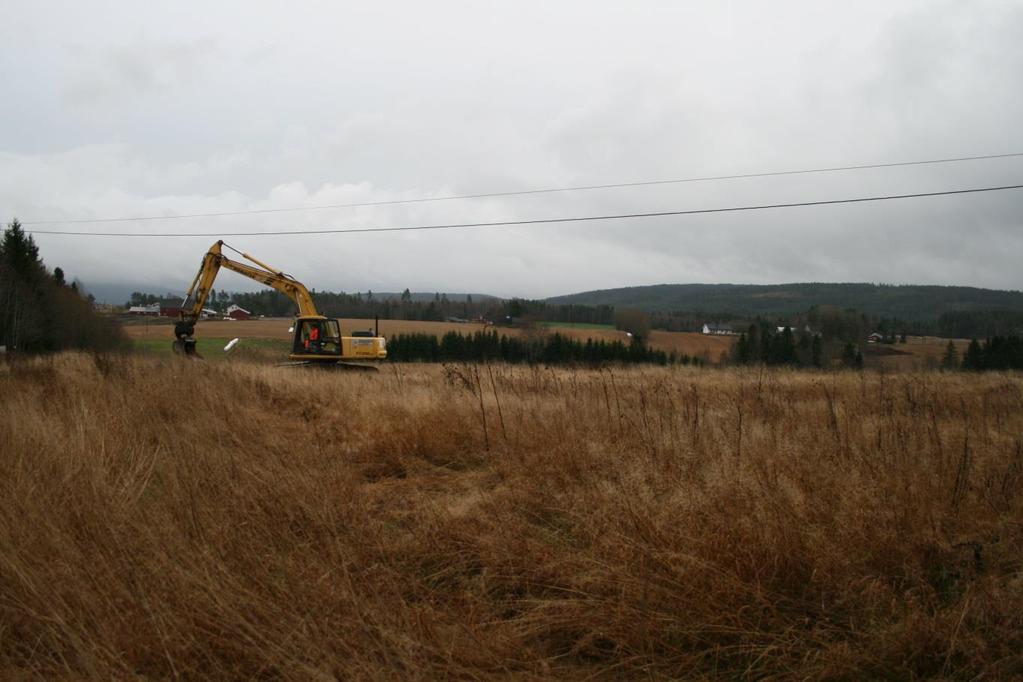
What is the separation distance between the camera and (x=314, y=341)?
20.5m

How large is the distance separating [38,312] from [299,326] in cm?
2596

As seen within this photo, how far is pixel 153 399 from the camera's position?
834 cm

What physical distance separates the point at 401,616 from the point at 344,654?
319 millimetres

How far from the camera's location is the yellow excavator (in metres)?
19.6

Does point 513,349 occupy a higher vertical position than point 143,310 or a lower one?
lower

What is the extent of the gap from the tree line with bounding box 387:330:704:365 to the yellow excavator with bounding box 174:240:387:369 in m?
11.0

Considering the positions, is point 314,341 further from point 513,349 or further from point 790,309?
point 790,309

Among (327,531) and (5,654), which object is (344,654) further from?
(5,654)

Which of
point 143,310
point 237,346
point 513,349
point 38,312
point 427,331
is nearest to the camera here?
point 237,346

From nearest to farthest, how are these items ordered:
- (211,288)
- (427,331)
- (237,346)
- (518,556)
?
(518,556)
(211,288)
(237,346)
(427,331)

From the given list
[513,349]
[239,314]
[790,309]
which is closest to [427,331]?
[513,349]

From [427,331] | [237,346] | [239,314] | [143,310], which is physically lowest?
[237,346]

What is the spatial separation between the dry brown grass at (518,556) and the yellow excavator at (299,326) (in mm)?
14428

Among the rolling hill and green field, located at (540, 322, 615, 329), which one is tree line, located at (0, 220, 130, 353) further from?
the rolling hill
